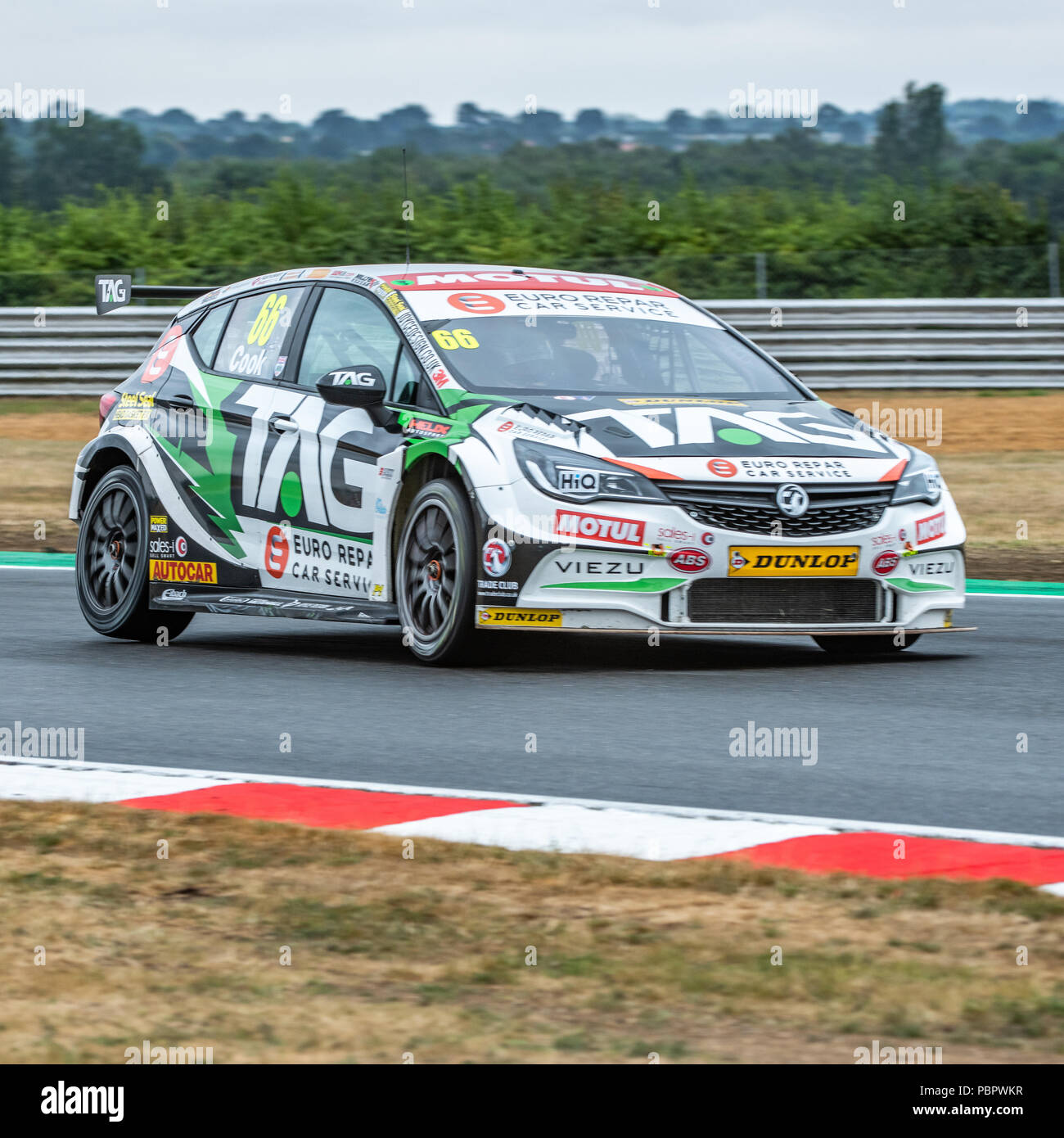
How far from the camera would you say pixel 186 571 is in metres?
10.6

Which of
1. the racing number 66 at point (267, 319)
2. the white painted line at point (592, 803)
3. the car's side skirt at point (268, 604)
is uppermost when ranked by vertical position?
Answer: the racing number 66 at point (267, 319)

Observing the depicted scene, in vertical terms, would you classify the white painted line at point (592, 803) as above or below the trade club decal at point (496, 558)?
below

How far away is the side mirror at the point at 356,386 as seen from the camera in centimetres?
970

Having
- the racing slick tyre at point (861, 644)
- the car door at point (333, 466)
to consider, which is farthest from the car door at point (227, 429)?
the racing slick tyre at point (861, 644)

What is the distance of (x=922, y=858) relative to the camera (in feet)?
18.7

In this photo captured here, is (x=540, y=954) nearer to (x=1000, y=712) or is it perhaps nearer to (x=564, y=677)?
(x=1000, y=712)

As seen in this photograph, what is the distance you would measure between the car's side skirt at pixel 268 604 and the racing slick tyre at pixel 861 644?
1.94 metres

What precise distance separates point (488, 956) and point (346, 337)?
582 cm

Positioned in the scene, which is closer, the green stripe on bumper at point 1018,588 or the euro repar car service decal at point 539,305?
the euro repar car service decal at point 539,305

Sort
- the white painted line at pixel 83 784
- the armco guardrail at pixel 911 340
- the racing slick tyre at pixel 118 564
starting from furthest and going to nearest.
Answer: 1. the armco guardrail at pixel 911 340
2. the racing slick tyre at pixel 118 564
3. the white painted line at pixel 83 784

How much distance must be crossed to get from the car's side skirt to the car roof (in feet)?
4.66

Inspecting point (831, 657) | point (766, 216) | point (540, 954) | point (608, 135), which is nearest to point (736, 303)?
point (766, 216)

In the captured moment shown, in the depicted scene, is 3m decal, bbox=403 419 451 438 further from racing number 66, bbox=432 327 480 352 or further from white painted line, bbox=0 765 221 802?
white painted line, bbox=0 765 221 802

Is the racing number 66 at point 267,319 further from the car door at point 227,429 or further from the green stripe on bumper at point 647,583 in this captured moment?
the green stripe on bumper at point 647,583
